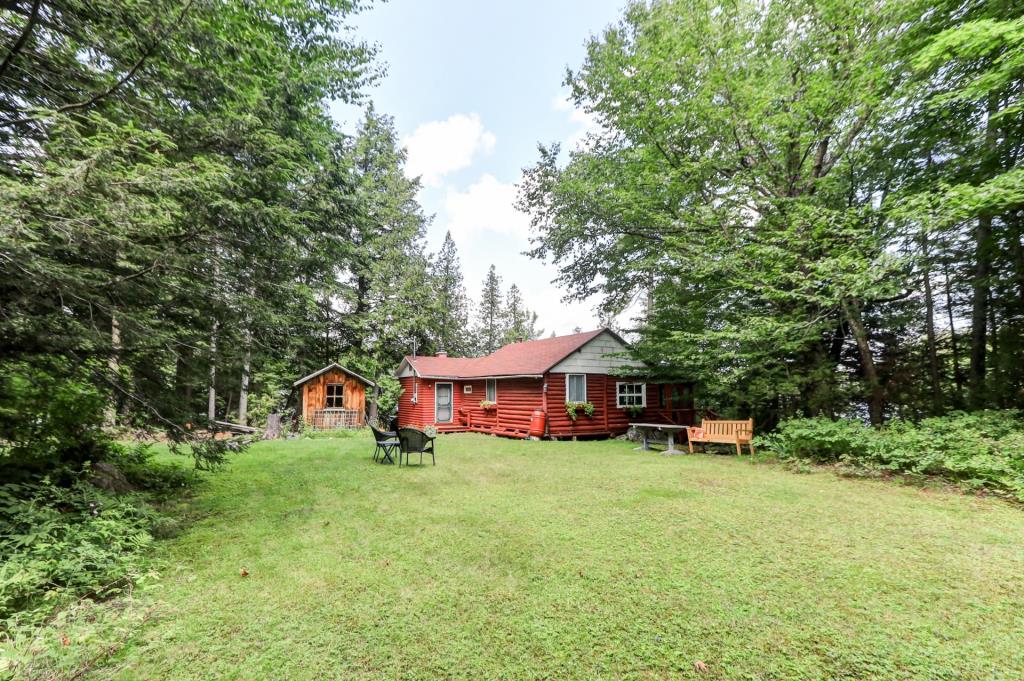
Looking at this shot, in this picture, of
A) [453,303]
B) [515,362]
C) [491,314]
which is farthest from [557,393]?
[491,314]

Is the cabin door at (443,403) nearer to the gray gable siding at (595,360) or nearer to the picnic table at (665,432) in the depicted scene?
the gray gable siding at (595,360)

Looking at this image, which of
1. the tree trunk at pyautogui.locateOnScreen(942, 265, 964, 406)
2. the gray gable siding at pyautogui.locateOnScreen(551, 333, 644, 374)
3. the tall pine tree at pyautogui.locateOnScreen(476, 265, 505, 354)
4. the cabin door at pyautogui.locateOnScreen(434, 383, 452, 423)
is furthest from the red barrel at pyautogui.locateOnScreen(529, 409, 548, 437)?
the tall pine tree at pyautogui.locateOnScreen(476, 265, 505, 354)

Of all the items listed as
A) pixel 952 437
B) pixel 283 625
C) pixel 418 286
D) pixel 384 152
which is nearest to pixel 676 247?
pixel 952 437

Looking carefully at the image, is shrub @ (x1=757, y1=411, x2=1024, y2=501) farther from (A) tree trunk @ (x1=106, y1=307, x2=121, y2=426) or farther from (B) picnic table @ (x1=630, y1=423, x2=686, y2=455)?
(A) tree trunk @ (x1=106, y1=307, x2=121, y2=426)

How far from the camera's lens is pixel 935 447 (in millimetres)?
6590

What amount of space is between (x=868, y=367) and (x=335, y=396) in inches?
744

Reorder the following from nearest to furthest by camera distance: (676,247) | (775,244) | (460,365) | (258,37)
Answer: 1. (258,37)
2. (775,244)
3. (676,247)
4. (460,365)

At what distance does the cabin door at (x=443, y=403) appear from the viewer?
17719mm

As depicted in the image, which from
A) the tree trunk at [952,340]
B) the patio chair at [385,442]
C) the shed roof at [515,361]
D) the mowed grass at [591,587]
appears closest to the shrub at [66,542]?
the mowed grass at [591,587]

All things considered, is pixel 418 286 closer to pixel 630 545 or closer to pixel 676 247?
pixel 676 247

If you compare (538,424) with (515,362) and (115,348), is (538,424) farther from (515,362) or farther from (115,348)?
(115,348)

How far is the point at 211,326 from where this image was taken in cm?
568

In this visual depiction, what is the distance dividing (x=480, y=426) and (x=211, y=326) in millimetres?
11946

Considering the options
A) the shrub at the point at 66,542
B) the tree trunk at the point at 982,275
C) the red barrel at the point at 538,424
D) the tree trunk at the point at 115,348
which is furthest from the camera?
the red barrel at the point at 538,424
